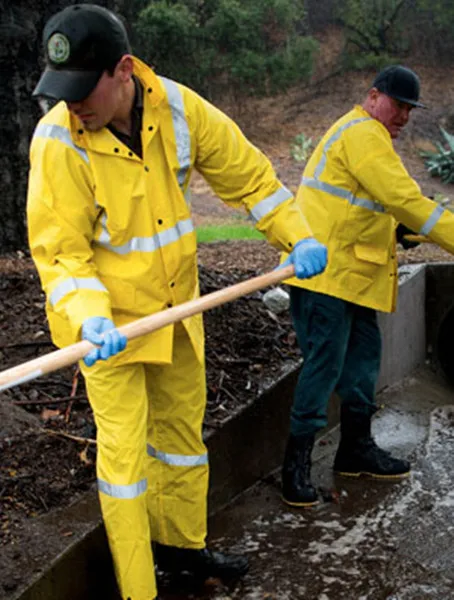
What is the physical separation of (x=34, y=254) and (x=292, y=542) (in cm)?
199

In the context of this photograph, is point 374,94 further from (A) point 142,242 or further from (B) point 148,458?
(B) point 148,458

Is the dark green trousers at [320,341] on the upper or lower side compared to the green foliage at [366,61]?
upper

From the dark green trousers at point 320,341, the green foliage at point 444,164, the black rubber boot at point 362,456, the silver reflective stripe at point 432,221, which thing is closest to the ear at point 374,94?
the silver reflective stripe at point 432,221

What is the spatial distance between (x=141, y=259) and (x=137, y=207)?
Result: 0.19 metres

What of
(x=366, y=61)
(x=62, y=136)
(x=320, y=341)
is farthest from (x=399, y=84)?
(x=366, y=61)

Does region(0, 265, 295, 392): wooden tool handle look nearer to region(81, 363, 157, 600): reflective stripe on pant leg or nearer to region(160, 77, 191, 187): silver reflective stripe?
region(81, 363, 157, 600): reflective stripe on pant leg

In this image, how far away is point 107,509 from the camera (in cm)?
364

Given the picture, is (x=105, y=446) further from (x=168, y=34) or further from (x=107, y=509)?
(x=168, y=34)

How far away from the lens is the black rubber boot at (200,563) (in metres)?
4.14

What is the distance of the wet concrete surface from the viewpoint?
4.17 metres

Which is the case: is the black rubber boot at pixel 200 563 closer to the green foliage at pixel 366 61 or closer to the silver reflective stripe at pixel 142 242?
the silver reflective stripe at pixel 142 242

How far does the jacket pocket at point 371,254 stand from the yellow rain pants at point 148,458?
1.31m

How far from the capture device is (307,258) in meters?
3.95

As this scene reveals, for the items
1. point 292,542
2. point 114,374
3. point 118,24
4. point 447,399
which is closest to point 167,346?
point 114,374
